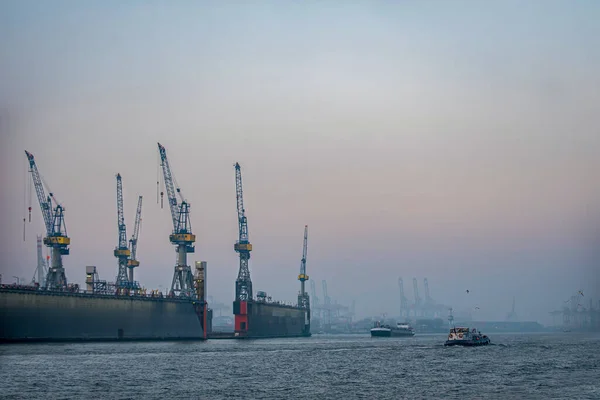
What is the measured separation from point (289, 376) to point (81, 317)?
3437 inches

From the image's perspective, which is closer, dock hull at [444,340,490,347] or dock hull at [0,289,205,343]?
dock hull at [0,289,205,343]

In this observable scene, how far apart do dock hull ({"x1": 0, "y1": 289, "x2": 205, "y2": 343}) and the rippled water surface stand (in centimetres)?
1900

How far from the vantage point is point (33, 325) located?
156625mm

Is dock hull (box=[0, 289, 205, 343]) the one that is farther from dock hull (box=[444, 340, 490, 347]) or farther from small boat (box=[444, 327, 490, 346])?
small boat (box=[444, 327, 490, 346])

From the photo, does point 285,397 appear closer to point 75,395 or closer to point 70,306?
point 75,395

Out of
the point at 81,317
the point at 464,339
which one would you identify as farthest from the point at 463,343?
the point at 81,317

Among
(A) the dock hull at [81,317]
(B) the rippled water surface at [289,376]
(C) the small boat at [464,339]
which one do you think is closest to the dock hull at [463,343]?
(C) the small boat at [464,339]

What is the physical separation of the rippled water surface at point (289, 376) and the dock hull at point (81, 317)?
18996 millimetres

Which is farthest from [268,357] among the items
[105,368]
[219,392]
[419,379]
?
[219,392]

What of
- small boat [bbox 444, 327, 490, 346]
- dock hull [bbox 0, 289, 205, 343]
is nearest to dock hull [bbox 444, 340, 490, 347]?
small boat [bbox 444, 327, 490, 346]

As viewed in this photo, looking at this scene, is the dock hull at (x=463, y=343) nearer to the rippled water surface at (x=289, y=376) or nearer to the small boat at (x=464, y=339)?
the small boat at (x=464, y=339)

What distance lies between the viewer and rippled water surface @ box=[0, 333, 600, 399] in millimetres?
77312

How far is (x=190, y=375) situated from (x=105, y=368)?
14.1 metres

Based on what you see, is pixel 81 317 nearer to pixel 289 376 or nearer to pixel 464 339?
pixel 464 339
